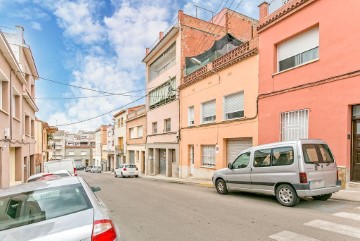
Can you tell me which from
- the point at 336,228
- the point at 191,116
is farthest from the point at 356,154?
the point at 191,116

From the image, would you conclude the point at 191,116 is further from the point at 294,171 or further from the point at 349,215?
the point at 349,215

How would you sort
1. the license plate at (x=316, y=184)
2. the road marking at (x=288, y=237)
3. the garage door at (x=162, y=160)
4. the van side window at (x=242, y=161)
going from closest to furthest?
the road marking at (x=288, y=237), the license plate at (x=316, y=184), the van side window at (x=242, y=161), the garage door at (x=162, y=160)

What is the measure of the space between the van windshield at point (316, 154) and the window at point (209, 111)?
910 centimetres

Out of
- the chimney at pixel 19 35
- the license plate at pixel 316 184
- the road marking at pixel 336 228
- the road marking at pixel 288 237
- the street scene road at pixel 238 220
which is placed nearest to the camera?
the road marking at pixel 288 237

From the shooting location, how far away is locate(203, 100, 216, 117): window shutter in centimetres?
1623

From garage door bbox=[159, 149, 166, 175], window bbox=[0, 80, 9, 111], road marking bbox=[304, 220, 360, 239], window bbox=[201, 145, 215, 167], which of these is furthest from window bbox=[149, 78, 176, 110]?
road marking bbox=[304, 220, 360, 239]

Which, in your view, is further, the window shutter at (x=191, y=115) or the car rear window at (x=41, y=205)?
the window shutter at (x=191, y=115)

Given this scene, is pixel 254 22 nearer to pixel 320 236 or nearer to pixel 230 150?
pixel 230 150

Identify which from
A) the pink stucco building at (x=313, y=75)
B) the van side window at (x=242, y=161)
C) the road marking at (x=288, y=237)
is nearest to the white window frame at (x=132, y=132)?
the pink stucco building at (x=313, y=75)

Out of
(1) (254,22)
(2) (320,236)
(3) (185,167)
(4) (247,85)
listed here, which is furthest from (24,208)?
(1) (254,22)

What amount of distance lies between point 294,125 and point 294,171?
4.25 m

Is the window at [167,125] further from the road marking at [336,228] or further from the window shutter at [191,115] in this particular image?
the road marking at [336,228]

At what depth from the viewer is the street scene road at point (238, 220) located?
4.77m

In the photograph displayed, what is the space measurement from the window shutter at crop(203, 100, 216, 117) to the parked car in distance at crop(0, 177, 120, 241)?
13019mm
